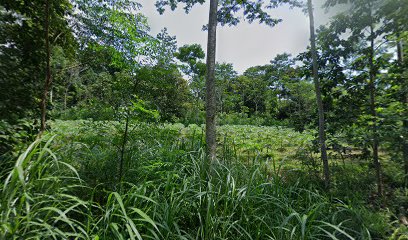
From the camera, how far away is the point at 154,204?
1656 millimetres

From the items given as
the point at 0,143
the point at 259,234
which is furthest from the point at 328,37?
the point at 0,143

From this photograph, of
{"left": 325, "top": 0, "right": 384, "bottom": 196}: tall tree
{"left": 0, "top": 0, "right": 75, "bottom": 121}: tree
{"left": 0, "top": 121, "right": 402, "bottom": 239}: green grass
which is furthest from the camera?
{"left": 325, "top": 0, "right": 384, "bottom": 196}: tall tree

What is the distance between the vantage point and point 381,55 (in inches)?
111

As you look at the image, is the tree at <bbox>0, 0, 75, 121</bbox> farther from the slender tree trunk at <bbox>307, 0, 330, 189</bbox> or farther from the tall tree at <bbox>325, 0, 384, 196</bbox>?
the tall tree at <bbox>325, 0, 384, 196</bbox>

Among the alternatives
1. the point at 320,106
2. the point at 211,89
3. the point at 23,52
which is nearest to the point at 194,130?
the point at 211,89

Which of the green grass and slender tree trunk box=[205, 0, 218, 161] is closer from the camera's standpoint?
the green grass

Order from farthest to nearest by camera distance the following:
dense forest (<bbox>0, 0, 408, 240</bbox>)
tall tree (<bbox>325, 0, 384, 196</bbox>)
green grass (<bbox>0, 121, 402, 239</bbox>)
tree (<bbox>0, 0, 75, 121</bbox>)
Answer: tall tree (<bbox>325, 0, 384, 196</bbox>)
tree (<bbox>0, 0, 75, 121</bbox>)
dense forest (<bbox>0, 0, 408, 240</bbox>)
green grass (<bbox>0, 121, 402, 239</bbox>)

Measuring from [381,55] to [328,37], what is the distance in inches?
25.0

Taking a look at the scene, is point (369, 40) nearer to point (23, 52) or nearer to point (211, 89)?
point (211, 89)

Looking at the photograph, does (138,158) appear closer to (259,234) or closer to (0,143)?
(0,143)

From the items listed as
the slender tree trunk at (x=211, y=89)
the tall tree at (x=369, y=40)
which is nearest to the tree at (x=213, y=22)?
the slender tree trunk at (x=211, y=89)

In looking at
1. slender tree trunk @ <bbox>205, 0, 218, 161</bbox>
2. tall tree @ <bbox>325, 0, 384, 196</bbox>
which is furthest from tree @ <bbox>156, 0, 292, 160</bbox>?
tall tree @ <bbox>325, 0, 384, 196</bbox>

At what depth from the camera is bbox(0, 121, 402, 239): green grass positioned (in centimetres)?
126

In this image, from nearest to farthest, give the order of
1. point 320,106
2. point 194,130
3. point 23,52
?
point 23,52, point 194,130, point 320,106
